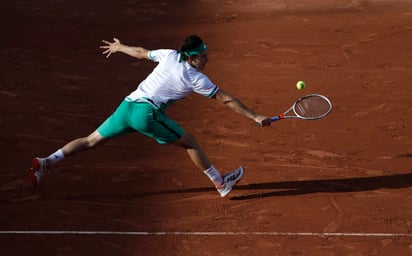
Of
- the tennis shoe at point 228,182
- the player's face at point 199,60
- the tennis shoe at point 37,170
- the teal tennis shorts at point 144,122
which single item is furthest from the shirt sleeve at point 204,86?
the tennis shoe at point 37,170

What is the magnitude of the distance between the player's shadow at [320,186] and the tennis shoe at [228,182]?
0.15 meters

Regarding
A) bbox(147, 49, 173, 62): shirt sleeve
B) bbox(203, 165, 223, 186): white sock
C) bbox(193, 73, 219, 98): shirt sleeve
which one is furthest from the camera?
bbox(203, 165, 223, 186): white sock

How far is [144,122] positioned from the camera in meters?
9.27

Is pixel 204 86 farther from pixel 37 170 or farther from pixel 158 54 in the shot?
pixel 37 170

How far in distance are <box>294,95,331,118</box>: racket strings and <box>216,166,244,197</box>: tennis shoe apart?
105cm

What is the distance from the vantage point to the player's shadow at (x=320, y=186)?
1008 cm

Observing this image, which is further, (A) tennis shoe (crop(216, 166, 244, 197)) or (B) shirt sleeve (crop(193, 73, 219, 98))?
(A) tennis shoe (crop(216, 166, 244, 197))

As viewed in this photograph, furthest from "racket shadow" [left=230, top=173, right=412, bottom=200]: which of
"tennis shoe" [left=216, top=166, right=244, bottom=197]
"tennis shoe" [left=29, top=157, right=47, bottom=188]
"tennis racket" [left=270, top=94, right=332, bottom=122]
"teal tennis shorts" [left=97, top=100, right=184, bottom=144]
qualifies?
"tennis shoe" [left=29, top=157, right=47, bottom=188]

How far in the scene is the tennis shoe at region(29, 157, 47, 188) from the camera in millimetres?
9742

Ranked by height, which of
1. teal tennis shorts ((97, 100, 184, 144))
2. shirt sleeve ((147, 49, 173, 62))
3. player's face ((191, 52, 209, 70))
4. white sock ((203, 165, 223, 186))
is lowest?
white sock ((203, 165, 223, 186))

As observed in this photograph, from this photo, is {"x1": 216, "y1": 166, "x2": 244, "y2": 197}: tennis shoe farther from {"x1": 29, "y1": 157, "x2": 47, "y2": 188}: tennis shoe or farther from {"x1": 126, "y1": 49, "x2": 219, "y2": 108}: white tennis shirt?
{"x1": 29, "y1": 157, "x2": 47, "y2": 188}: tennis shoe

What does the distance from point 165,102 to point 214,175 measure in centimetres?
109

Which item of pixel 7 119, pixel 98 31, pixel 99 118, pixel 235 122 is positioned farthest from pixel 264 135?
pixel 98 31

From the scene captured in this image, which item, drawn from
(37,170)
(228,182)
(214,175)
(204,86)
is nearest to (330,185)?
(228,182)
